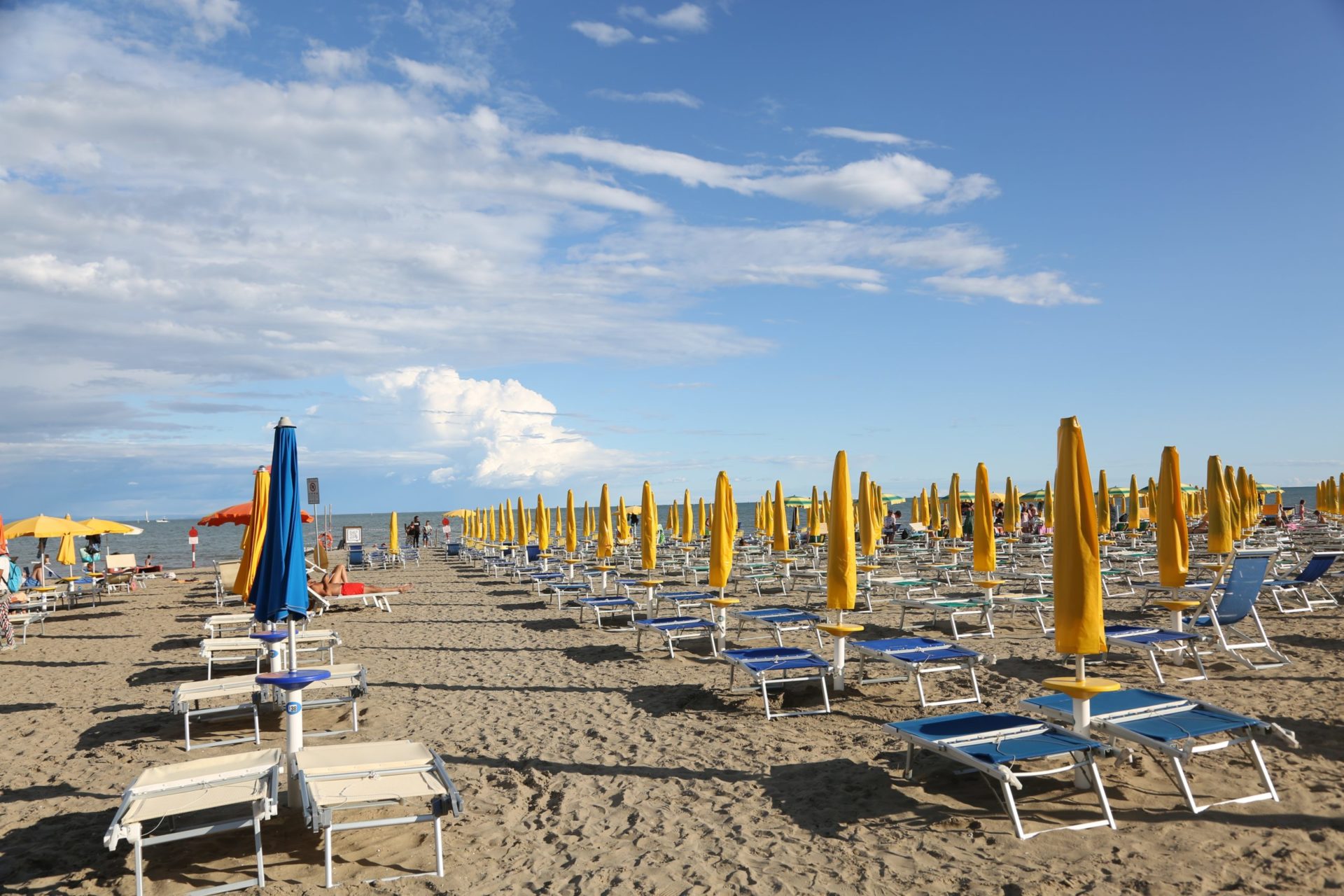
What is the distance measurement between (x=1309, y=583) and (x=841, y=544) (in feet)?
25.0

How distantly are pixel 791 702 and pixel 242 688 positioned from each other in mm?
4718

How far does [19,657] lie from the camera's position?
11352mm

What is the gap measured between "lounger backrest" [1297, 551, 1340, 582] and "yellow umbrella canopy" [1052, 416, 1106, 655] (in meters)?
8.13

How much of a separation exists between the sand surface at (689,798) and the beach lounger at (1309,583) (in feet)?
4.89

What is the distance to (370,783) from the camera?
170 inches

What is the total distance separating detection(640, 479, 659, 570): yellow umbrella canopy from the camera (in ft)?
40.8

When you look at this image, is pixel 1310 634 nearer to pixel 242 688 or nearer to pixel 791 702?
pixel 791 702

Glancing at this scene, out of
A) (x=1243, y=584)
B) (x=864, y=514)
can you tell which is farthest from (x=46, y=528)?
(x=1243, y=584)

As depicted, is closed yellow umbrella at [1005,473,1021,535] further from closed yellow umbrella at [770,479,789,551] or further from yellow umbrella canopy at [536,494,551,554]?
yellow umbrella canopy at [536,494,551,554]

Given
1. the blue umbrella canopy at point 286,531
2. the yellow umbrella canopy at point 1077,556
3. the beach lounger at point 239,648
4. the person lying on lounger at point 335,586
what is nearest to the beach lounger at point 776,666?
the yellow umbrella canopy at point 1077,556

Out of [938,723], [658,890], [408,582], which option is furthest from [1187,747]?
[408,582]

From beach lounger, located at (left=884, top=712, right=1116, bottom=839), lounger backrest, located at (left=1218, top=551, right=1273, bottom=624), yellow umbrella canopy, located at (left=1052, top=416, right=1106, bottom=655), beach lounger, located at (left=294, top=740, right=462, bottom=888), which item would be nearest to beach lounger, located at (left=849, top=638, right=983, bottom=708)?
beach lounger, located at (left=884, top=712, right=1116, bottom=839)

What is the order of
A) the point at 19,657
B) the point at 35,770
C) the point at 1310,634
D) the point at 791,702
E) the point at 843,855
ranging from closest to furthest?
the point at 843,855
the point at 35,770
the point at 791,702
the point at 1310,634
the point at 19,657

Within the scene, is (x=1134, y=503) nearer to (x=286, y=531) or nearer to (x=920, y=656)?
(x=920, y=656)
